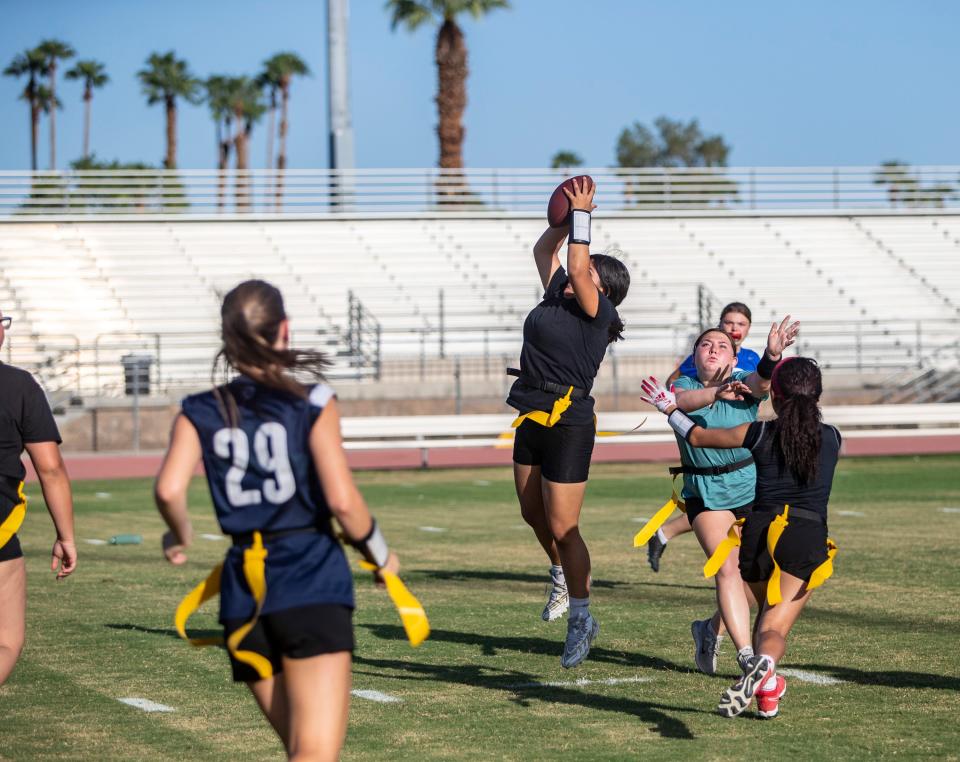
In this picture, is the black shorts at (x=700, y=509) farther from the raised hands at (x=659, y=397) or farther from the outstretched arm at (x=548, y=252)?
the outstretched arm at (x=548, y=252)

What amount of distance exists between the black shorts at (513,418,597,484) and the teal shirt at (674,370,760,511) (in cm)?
52

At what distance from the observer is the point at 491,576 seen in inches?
422

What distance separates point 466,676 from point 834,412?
15.5 m

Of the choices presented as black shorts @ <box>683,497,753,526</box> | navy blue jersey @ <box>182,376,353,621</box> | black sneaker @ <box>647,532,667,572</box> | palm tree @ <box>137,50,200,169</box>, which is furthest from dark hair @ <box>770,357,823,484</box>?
palm tree @ <box>137,50,200,169</box>

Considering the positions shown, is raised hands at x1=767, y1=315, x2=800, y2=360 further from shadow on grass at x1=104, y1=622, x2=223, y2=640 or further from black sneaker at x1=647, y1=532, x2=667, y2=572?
shadow on grass at x1=104, y1=622, x2=223, y2=640

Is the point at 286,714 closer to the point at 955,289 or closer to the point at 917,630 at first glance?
the point at 917,630

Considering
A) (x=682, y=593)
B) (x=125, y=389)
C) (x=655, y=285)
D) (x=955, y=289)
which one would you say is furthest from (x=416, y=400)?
(x=682, y=593)

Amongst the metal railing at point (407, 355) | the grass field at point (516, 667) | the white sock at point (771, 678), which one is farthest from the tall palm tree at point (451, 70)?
the white sock at point (771, 678)

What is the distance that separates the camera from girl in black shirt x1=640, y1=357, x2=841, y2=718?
5.93m

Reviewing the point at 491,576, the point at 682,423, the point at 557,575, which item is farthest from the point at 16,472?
the point at 491,576

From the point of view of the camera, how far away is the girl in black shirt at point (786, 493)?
19.5 feet

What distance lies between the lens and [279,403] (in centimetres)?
404

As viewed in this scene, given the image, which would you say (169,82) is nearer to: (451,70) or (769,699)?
(451,70)

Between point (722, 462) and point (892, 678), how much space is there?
4.04 ft
